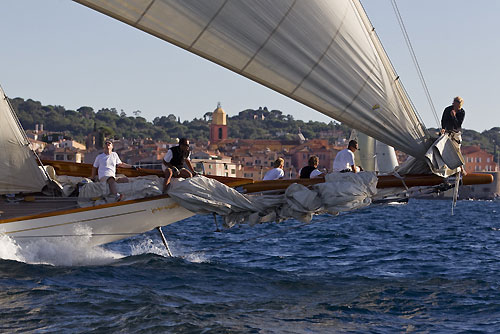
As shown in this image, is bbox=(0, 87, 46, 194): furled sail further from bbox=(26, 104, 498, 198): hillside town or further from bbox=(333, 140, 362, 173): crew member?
bbox=(26, 104, 498, 198): hillside town

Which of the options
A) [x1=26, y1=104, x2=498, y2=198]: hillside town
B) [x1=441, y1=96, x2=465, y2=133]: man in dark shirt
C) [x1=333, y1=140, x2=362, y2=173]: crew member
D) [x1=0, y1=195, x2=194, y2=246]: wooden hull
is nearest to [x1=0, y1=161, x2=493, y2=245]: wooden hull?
[x1=0, y1=195, x2=194, y2=246]: wooden hull

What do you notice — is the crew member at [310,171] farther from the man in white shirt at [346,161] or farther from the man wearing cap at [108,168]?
the man wearing cap at [108,168]

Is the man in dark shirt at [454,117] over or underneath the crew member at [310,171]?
over

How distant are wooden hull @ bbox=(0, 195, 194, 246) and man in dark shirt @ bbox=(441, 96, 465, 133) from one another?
10.1ft

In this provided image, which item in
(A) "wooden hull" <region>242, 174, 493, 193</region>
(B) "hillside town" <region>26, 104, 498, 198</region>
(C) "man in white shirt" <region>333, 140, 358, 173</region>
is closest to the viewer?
(A) "wooden hull" <region>242, 174, 493, 193</region>

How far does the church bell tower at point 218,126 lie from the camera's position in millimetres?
148125

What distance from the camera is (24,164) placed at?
30.5 feet

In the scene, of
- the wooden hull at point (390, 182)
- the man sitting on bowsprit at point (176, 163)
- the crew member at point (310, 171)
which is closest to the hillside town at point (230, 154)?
the crew member at point (310, 171)

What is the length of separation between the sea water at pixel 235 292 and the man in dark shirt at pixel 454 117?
163cm

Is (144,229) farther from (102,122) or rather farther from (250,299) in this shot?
(102,122)

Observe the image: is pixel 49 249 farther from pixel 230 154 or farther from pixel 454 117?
pixel 230 154

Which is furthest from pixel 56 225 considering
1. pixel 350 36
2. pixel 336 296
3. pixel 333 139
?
pixel 333 139

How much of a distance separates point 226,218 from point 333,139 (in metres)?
160

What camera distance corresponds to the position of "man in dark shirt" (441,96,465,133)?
8.96 metres
